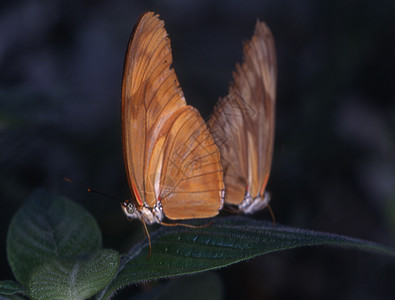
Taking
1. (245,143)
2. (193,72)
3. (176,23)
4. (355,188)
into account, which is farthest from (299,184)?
(176,23)

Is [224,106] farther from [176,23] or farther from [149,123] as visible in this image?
[176,23]

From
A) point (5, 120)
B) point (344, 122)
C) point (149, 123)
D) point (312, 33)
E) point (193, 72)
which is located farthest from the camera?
point (193, 72)

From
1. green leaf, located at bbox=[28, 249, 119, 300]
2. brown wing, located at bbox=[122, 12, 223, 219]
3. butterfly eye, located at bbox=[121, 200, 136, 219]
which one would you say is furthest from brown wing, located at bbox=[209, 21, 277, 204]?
green leaf, located at bbox=[28, 249, 119, 300]

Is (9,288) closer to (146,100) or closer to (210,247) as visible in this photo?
(210,247)

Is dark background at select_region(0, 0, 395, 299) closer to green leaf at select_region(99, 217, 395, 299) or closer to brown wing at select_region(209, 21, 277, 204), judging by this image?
brown wing at select_region(209, 21, 277, 204)

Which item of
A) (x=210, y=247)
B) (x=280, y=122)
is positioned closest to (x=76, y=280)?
(x=210, y=247)
